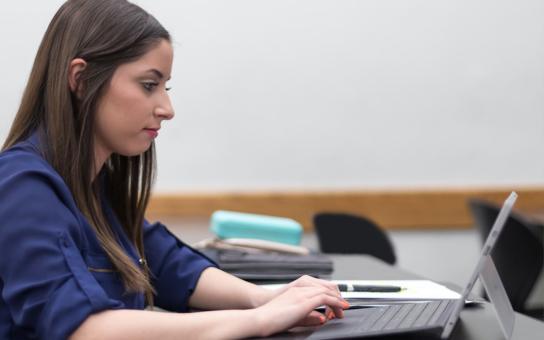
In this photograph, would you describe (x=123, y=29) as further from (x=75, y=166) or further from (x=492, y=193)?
(x=492, y=193)

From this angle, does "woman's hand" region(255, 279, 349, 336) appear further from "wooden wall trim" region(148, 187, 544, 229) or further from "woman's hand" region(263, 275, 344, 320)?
"wooden wall trim" region(148, 187, 544, 229)

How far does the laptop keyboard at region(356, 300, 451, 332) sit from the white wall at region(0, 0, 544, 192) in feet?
7.53

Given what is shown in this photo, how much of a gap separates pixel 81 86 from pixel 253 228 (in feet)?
3.18

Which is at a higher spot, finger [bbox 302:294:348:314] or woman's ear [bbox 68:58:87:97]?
woman's ear [bbox 68:58:87:97]

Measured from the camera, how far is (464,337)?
1289mm

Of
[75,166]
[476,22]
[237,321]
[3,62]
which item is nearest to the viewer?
[237,321]

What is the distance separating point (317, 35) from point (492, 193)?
3.42 ft

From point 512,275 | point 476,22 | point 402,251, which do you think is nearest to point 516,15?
point 476,22

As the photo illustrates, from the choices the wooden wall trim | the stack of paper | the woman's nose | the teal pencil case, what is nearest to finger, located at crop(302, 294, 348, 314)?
the stack of paper

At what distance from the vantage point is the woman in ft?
3.78

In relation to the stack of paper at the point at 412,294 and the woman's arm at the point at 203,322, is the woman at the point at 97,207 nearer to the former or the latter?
the woman's arm at the point at 203,322

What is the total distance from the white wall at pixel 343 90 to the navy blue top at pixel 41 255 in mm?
2273

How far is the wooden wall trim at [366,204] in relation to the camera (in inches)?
140

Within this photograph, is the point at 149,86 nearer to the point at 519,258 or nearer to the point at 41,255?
the point at 41,255
